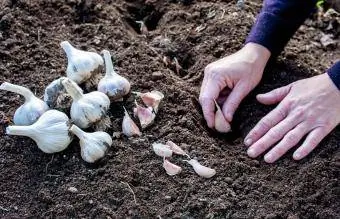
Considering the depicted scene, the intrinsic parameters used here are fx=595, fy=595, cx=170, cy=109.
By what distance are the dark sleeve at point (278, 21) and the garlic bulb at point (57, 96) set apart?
2.26 feet

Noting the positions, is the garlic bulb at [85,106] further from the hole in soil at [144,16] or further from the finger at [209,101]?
the hole in soil at [144,16]

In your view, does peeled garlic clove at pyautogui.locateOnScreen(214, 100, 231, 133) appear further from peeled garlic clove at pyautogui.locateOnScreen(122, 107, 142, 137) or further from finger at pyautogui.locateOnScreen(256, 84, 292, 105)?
peeled garlic clove at pyautogui.locateOnScreen(122, 107, 142, 137)

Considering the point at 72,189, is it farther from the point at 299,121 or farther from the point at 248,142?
the point at 299,121

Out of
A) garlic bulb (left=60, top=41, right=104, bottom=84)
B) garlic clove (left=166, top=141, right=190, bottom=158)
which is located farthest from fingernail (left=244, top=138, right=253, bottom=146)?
garlic bulb (left=60, top=41, right=104, bottom=84)

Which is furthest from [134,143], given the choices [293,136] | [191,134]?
[293,136]

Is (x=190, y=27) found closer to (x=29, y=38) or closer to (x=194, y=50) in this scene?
(x=194, y=50)

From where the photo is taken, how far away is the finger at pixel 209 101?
2020 millimetres

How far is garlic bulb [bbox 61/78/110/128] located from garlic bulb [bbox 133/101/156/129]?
0.42 ft

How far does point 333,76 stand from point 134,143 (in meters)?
0.69

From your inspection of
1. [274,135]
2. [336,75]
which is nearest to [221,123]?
[274,135]

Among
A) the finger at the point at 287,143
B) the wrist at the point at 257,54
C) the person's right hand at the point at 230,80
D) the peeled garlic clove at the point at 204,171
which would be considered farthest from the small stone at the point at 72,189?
the wrist at the point at 257,54

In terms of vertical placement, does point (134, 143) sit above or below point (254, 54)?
below

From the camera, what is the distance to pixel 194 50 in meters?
2.34

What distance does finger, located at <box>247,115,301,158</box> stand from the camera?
192 cm
